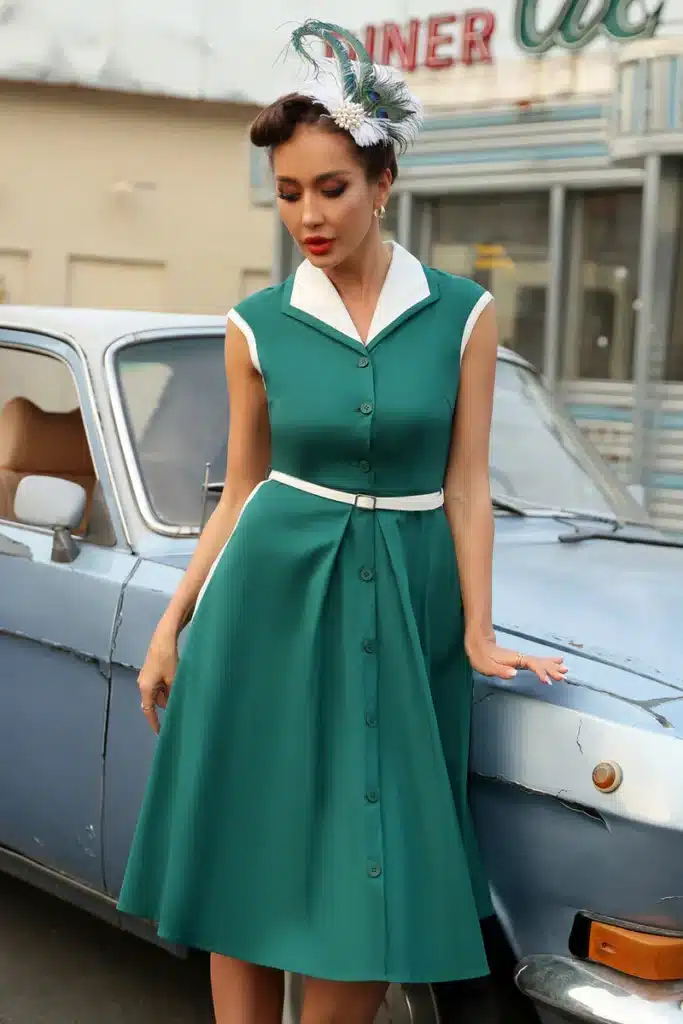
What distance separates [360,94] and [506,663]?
3.18 ft

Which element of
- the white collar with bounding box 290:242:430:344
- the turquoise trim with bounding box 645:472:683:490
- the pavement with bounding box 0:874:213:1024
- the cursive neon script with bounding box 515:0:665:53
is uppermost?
the cursive neon script with bounding box 515:0:665:53

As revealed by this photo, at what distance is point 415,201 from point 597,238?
167 centimetres

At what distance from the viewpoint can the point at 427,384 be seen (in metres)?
2.48

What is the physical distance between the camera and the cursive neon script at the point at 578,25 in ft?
35.4

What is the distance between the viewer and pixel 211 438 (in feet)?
12.4

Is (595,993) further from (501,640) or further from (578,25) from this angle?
(578,25)

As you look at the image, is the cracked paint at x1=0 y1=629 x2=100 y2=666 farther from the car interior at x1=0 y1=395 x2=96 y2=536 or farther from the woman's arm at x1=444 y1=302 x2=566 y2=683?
the woman's arm at x1=444 y1=302 x2=566 y2=683

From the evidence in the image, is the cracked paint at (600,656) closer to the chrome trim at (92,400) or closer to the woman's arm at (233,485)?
the woman's arm at (233,485)

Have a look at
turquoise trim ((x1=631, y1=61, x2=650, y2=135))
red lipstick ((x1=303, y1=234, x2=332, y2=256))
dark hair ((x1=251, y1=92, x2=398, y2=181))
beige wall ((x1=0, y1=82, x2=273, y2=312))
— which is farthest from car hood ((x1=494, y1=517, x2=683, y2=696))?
beige wall ((x1=0, y1=82, x2=273, y2=312))

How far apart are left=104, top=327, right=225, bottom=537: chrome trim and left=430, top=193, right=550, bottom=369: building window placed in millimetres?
7871

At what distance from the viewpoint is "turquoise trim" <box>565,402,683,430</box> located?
424 inches

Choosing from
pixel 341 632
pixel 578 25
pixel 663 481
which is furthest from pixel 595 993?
pixel 578 25

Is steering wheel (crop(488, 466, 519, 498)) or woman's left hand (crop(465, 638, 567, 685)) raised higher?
steering wheel (crop(488, 466, 519, 498))

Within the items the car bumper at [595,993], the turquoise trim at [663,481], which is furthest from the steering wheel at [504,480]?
the turquoise trim at [663,481]
